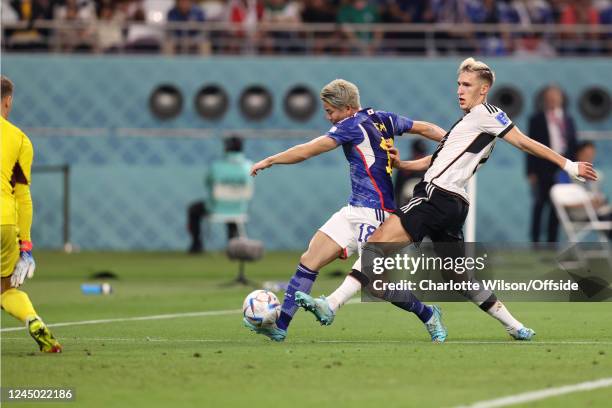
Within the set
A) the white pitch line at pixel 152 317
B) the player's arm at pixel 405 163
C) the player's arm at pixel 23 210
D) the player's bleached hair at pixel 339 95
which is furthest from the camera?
the white pitch line at pixel 152 317

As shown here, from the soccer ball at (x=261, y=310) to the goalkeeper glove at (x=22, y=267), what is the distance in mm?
1850

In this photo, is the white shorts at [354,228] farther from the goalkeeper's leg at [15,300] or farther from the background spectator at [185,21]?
the background spectator at [185,21]

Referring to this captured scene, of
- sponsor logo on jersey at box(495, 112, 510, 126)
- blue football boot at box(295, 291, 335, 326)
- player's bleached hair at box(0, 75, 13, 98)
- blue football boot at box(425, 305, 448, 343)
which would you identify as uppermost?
player's bleached hair at box(0, 75, 13, 98)

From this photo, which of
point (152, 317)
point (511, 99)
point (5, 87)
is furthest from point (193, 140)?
point (5, 87)

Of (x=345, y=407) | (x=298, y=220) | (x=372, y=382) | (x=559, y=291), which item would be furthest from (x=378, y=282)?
(x=298, y=220)

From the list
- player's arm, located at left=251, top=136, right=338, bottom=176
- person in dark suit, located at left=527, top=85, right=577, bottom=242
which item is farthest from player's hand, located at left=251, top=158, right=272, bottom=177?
person in dark suit, located at left=527, top=85, right=577, bottom=242

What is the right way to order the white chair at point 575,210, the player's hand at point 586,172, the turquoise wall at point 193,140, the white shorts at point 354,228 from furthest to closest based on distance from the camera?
the turquoise wall at point 193,140, the white chair at point 575,210, the white shorts at point 354,228, the player's hand at point 586,172

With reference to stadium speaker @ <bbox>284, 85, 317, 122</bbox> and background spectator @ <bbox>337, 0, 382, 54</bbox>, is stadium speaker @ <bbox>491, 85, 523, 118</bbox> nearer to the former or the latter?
background spectator @ <bbox>337, 0, 382, 54</bbox>

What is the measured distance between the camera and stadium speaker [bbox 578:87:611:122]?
28.0 m

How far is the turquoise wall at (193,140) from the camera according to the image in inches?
1041

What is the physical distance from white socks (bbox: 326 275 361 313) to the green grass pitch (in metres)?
0.34

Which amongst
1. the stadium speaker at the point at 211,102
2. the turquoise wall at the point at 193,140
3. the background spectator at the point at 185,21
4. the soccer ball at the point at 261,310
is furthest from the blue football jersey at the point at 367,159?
the stadium speaker at the point at 211,102

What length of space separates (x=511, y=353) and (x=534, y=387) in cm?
178

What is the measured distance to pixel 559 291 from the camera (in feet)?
48.7
